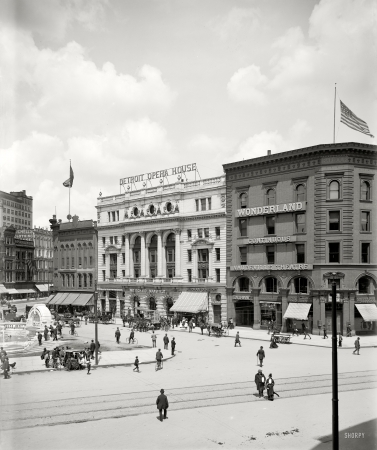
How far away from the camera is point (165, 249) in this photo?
253 ft

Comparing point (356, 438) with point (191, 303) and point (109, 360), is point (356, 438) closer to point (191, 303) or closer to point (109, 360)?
point (109, 360)

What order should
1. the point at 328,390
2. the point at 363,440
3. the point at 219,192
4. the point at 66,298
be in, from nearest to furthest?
the point at 363,440, the point at 328,390, the point at 219,192, the point at 66,298

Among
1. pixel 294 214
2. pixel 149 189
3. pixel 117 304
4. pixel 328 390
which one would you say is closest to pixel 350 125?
pixel 294 214

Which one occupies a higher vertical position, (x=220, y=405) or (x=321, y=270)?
(x=321, y=270)

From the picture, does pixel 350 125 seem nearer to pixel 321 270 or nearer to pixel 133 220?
pixel 321 270

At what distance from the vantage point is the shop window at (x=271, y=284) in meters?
62.0

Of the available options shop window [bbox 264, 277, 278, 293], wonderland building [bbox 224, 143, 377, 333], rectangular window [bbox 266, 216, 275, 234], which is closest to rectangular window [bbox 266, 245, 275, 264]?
wonderland building [bbox 224, 143, 377, 333]

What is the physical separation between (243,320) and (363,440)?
1782 inches

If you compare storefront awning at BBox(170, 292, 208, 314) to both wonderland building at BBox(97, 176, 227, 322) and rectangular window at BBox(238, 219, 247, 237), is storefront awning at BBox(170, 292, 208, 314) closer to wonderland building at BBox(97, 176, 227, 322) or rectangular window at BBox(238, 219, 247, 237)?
wonderland building at BBox(97, 176, 227, 322)

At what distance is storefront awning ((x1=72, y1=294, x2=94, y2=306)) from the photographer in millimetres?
89125

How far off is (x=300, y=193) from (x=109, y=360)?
3036cm

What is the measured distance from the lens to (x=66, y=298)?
306ft

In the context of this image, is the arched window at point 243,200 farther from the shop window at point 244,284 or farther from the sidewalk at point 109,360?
the sidewalk at point 109,360

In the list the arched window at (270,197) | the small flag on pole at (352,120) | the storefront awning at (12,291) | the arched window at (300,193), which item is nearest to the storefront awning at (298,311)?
the arched window at (300,193)
